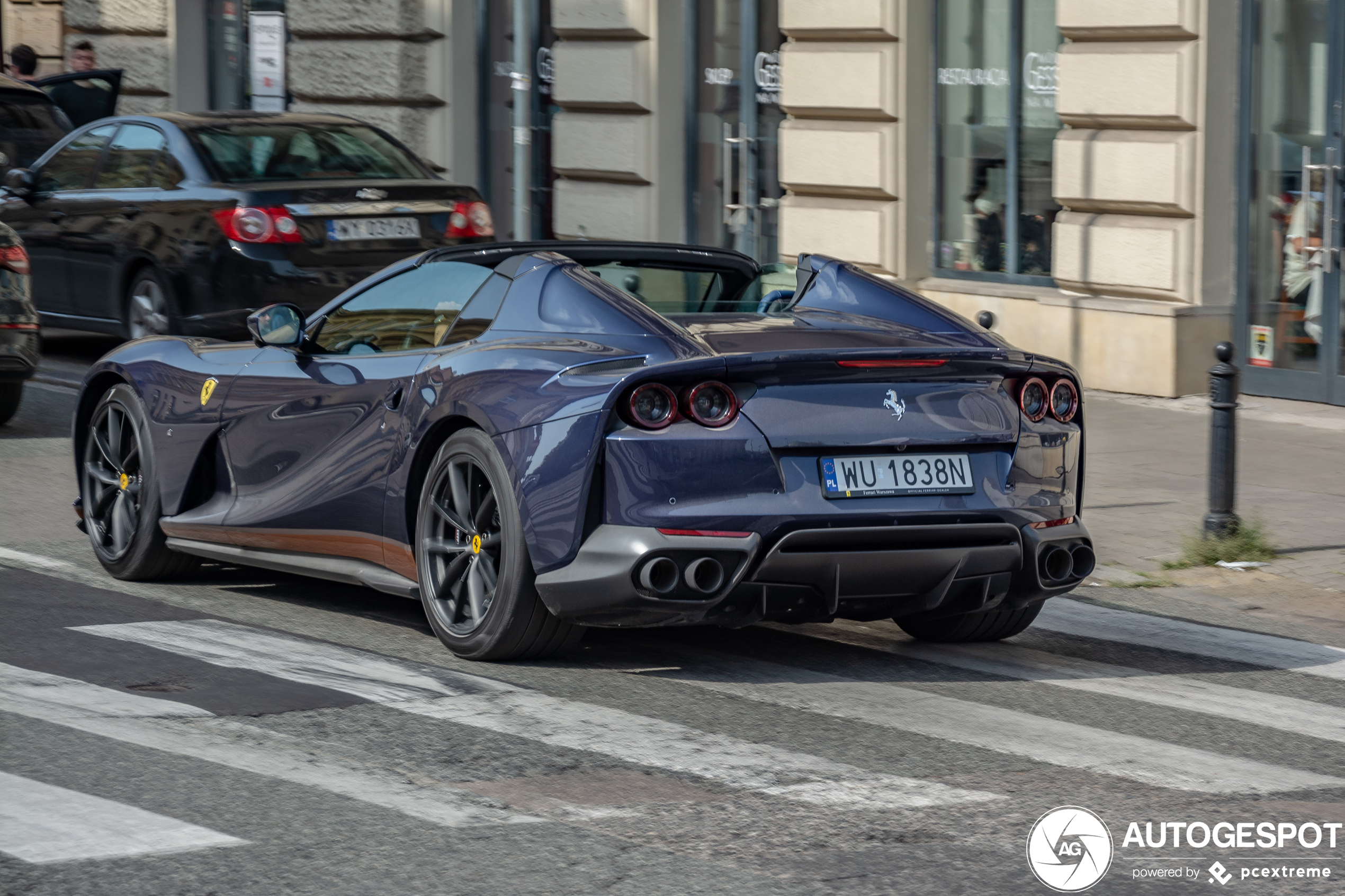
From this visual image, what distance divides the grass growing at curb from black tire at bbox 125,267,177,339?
22.4 ft

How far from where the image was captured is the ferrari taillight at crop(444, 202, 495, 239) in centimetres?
1263

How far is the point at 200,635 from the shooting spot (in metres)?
6.43

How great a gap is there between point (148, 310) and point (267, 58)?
367 cm

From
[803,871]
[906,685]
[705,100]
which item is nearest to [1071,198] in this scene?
[705,100]

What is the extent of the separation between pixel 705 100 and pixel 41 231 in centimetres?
541

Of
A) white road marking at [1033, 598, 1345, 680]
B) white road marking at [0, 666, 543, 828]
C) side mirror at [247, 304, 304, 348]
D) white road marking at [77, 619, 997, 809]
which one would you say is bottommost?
white road marking at [1033, 598, 1345, 680]

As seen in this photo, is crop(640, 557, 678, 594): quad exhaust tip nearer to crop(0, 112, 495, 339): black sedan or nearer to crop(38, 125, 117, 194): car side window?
crop(0, 112, 495, 339): black sedan

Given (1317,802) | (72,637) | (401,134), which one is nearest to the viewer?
(1317,802)

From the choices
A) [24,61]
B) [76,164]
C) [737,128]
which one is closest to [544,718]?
[76,164]

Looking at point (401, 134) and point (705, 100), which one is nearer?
point (705, 100)

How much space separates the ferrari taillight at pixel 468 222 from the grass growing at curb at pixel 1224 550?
552cm

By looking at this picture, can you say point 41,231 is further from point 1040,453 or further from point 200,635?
point 1040,453

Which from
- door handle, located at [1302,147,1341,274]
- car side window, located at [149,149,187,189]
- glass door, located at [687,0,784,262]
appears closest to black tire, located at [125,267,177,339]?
car side window, located at [149,149,187,189]

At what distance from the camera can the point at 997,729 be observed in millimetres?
5414
